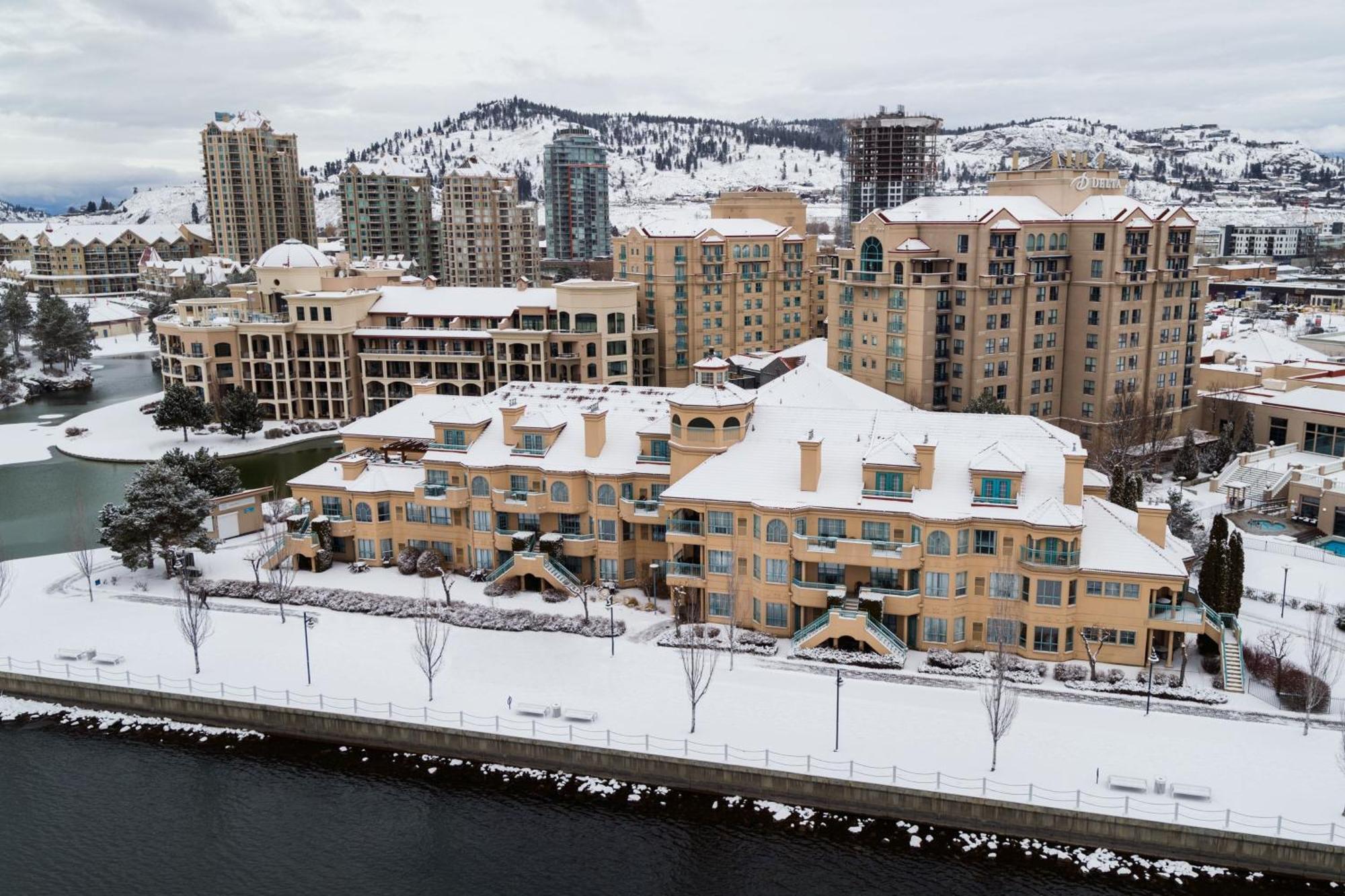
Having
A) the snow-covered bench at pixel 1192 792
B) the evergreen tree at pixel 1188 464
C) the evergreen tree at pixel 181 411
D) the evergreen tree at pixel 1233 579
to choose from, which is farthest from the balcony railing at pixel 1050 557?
the evergreen tree at pixel 181 411

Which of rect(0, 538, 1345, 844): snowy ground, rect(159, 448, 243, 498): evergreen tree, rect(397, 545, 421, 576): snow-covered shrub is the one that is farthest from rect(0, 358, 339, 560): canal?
rect(397, 545, 421, 576): snow-covered shrub

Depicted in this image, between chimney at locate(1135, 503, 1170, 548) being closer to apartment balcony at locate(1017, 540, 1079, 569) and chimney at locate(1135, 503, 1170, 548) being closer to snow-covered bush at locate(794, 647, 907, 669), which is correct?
apartment balcony at locate(1017, 540, 1079, 569)

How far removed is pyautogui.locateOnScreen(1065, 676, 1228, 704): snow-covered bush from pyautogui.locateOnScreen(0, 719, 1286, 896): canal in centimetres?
838

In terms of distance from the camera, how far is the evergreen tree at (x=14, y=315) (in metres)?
128

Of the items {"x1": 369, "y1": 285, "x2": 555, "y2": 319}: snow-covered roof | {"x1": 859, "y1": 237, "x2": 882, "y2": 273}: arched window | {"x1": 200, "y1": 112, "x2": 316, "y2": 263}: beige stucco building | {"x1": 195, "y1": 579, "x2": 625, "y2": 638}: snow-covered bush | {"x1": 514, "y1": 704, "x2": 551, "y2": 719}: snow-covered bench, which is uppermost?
{"x1": 200, "y1": 112, "x2": 316, "y2": 263}: beige stucco building

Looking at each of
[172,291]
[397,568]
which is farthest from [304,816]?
[172,291]

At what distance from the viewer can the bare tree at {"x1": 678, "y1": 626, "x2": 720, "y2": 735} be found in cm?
3594

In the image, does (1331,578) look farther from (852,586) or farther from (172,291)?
(172,291)

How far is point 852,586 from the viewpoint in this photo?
43.0 m

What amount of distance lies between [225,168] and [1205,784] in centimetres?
Answer: 17786

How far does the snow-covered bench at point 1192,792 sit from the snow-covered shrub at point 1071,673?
7.43 metres

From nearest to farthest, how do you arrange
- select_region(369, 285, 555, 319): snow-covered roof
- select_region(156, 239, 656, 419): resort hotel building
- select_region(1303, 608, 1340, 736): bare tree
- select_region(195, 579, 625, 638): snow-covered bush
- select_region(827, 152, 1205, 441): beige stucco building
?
select_region(1303, 608, 1340, 736): bare tree < select_region(195, 579, 625, 638): snow-covered bush < select_region(827, 152, 1205, 441): beige stucco building < select_region(156, 239, 656, 419): resort hotel building < select_region(369, 285, 555, 319): snow-covered roof

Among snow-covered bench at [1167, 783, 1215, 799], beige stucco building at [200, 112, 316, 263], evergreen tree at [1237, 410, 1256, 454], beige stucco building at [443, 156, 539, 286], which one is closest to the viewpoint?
snow-covered bench at [1167, 783, 1215, 799]

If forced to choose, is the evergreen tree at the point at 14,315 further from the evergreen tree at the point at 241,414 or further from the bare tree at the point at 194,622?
the bare tree at the point at 194,622
